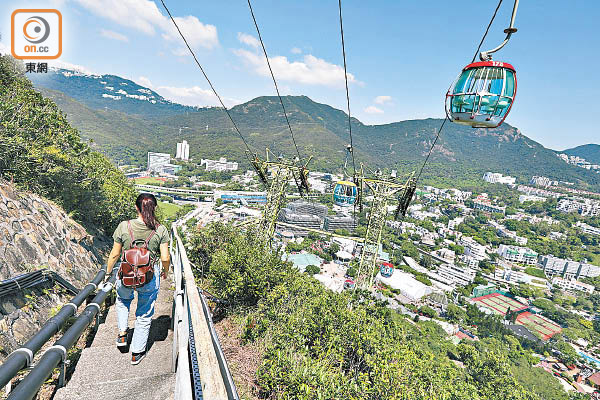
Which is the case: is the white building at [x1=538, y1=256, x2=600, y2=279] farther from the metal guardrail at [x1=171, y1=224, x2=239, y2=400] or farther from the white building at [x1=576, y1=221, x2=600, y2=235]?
the metal guardrail at [x1=171, y1=224, x2=239, y2=400]

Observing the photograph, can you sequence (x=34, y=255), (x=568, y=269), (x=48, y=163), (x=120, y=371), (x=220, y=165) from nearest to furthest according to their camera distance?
(x=120, y=371), (x=34, y=255), (x=48, y=163), (x=568, y=269), (x=220, y=165)

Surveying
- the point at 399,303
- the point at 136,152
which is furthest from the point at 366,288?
the point at 136,152

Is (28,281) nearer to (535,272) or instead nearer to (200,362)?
(200,362)

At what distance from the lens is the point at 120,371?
7.49 feet

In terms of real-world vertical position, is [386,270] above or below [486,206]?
below

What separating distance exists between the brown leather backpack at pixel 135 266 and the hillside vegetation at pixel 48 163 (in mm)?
6599

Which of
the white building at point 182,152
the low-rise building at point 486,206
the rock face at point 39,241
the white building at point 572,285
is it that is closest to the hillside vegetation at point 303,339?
the rock face at point 39,241

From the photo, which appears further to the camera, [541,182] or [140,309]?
[541,182]

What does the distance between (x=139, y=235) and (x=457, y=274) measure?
54530 millimetres

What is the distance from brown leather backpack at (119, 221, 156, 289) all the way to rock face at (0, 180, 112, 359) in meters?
1.82

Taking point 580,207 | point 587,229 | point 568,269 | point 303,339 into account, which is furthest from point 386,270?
point 580,207

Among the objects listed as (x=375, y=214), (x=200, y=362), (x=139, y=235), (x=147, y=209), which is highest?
(x=147, y=209)

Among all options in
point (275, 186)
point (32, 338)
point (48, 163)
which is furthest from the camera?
point (275, 186)

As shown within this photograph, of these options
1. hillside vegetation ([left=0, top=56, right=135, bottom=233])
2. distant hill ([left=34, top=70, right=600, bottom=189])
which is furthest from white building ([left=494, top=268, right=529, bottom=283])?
distant hill ([left=34, top=70, right=600, bottom=189])
